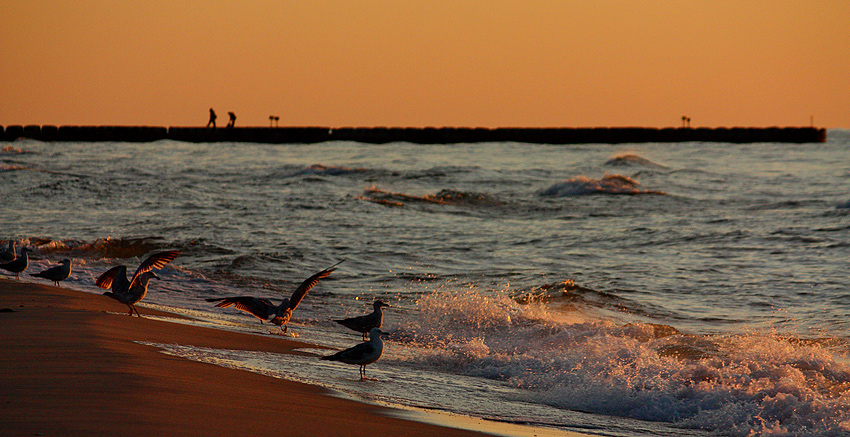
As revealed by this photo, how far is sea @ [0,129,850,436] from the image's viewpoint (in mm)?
6383

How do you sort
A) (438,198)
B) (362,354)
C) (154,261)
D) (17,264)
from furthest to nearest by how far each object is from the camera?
(438,198), (17,264), (154,261), (362,354)

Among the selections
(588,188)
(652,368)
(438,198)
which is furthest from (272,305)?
(588,188)

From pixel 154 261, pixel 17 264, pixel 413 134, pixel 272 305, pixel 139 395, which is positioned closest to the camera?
pixel 139 395

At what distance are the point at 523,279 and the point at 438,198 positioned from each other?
12.6 metres

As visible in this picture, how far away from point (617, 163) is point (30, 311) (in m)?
35.2

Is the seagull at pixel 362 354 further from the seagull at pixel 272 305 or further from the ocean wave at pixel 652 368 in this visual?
the seagull at pixel 272 305

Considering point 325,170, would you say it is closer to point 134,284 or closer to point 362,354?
point 134,284

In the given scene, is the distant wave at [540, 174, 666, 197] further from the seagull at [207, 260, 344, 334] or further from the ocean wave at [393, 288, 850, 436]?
the seagull at [207, 260, 344, 334]

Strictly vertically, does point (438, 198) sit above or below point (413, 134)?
below

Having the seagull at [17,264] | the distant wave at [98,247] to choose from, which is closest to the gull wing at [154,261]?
the seagull at [17,264]

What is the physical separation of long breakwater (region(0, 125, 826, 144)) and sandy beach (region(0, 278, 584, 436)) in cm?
5873

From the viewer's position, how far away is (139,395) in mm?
4625

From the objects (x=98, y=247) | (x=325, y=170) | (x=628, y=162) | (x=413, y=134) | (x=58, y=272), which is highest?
(x=413, y=134)

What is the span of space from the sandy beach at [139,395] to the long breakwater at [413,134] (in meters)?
58.7
